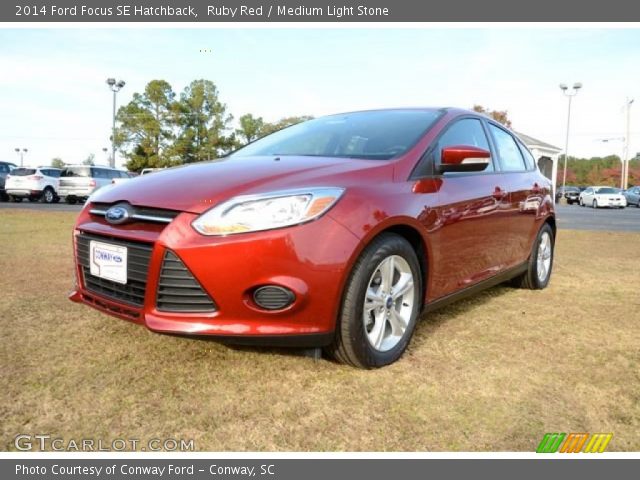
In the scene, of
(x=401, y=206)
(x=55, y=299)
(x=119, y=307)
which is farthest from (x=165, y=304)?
(x=55, y=299)

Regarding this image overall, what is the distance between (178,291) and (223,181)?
22.2 inches

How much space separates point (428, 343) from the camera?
2.96 metres

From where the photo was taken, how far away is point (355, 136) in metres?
3.17

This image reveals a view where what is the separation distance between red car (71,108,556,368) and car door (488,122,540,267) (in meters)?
0.65

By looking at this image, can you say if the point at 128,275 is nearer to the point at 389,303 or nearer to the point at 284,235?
the point at 284,235

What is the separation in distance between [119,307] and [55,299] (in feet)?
5.43

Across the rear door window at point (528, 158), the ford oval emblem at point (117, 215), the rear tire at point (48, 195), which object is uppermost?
the rear door window at point (528, 158)

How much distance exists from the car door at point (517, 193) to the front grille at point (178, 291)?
2.37 metres

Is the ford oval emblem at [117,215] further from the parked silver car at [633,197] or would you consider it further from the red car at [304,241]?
the parked silver car at [633,197]

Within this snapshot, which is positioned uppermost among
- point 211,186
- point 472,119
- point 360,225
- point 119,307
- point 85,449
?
point 472,119

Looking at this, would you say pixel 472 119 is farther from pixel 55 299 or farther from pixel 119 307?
pixel 55 299

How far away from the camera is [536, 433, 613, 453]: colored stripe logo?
1.92m

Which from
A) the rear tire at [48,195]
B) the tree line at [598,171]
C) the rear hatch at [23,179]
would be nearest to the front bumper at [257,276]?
the rear hatch at [23,179]

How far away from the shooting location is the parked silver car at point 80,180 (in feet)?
61.9
